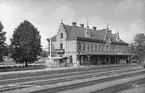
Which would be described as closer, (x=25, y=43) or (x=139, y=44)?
(x=25, y=43)

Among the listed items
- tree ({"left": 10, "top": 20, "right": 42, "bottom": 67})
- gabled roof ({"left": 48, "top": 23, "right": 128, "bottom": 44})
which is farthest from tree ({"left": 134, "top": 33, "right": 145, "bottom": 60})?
tree ({"left": 10, "top": 20, "right": 42, "bottom": 67})

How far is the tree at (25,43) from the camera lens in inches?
1799

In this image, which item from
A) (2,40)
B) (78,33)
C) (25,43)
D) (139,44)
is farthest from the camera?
(139,44)

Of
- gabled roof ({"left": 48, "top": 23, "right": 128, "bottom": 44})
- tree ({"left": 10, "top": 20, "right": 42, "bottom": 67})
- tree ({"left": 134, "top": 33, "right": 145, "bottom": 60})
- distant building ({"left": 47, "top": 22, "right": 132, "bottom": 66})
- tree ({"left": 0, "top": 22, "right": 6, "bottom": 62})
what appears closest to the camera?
tree ({"left": 0, "top": 22, "right": 6, "bottom": 62})

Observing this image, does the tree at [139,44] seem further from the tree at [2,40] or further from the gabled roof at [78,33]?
the tree at [2,40]

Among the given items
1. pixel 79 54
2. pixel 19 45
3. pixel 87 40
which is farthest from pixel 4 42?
pixel 87 40

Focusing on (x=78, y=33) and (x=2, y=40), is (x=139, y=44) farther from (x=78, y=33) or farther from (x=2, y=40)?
(x=2, y=40)

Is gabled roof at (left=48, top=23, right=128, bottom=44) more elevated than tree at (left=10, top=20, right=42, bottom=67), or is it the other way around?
gabled roof at (left=48, top=23, right=128, bottom=44)

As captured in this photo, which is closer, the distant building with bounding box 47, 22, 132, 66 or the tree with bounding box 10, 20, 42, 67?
the tree with bounding box 10, 20, 42, 67

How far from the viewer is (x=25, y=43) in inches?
1794

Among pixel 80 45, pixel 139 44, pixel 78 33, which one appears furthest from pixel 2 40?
pixel 139 44

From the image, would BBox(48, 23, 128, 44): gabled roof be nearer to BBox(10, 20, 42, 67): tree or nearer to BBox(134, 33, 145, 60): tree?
BBox(10, 20, 42, 67): tree

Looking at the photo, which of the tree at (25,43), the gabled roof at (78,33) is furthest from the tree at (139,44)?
the tree at (25,43)

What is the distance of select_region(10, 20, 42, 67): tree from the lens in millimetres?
45688
